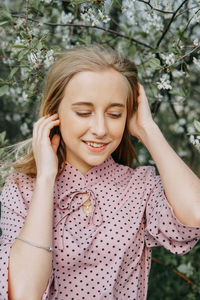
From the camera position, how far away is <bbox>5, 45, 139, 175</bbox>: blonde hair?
73.1 inches

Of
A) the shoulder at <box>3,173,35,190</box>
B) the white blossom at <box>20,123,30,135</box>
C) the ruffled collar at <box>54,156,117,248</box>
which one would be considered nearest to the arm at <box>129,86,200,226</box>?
the ruffled collar at <box>54,156,117,248</box>

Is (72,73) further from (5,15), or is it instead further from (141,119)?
(5,15)

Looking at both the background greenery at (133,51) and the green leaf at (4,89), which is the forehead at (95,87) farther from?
the green leaf at (4,89)

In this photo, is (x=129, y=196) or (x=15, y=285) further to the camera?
(x=129, y=196)

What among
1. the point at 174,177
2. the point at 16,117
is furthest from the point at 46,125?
the point at 16,117

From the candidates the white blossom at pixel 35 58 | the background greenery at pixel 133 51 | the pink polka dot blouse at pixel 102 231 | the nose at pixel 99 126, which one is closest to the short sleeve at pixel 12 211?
the pink polka dot blouse at pixel 102 231

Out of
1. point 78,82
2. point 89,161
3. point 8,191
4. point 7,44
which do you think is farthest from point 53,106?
point 7,44

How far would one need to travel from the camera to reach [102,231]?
1843 mm

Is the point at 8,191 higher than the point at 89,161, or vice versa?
the point at 89,161

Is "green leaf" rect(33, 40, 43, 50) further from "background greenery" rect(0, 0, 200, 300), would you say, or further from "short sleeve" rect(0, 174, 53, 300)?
"short sleeve" rect(0, 174, 53, 300)

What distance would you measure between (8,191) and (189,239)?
2.91 feet

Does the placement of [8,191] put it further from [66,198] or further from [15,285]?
[15,285]

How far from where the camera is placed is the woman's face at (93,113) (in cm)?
177

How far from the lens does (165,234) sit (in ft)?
5.82
